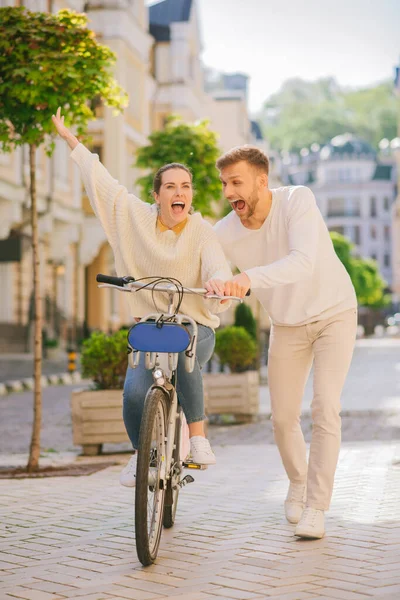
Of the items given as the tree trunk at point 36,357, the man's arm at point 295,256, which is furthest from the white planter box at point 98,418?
the man's arm at point 295,256

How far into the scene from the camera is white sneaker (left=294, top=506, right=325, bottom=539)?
5852 millimetres

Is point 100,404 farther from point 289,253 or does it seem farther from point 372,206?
point 372,206

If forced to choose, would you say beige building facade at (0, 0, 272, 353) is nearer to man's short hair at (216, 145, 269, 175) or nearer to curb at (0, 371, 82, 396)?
curb at (0, 371, 82, 396)

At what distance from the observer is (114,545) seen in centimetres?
593

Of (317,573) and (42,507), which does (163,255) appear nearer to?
(317,573)

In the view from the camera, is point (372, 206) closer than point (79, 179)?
No

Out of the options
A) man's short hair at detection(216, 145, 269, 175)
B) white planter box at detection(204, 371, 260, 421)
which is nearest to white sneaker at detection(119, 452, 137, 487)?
man's short hair at detection(216, 145, 269, 175)

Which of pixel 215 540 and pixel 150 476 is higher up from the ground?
pixel 150 476

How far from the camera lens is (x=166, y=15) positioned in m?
48.8

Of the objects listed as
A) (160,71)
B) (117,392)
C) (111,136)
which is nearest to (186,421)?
(117,392)

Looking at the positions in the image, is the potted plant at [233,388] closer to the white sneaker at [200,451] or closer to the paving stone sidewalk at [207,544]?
the paving stone sidewalk at [207,544]

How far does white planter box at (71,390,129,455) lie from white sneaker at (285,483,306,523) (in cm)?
439

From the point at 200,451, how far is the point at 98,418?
4883 mm

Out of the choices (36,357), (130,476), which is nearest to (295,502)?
(130,476)
